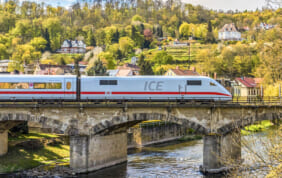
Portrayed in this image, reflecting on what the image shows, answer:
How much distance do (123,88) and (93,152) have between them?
317 inches

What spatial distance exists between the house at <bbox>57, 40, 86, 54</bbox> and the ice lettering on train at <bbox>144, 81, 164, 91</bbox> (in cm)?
12353

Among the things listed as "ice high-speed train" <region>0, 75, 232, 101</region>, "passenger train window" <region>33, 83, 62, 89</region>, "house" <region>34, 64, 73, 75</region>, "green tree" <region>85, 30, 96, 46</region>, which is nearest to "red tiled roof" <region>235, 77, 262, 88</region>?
"house" <region>34, 64, 73, 75</region>

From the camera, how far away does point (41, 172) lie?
45344 millimetres

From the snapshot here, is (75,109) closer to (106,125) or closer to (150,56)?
(106,125)

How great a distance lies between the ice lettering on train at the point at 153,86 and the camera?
4775 centimetres

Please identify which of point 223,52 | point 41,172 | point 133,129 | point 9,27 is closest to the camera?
point 41,172

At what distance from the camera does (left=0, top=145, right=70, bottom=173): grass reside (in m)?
47.5

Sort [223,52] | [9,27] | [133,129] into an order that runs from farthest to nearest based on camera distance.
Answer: [9,27]
[223,52]
[133,129]

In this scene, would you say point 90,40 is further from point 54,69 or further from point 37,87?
point 37,87

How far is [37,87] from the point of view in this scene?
47.1m

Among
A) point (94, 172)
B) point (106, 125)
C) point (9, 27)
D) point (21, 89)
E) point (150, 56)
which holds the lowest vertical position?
point (94, 172)

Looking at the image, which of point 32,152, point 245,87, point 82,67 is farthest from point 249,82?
point 32,152

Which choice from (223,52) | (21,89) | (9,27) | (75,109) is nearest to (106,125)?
(75,109)

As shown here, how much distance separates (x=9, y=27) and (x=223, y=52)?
324ft
